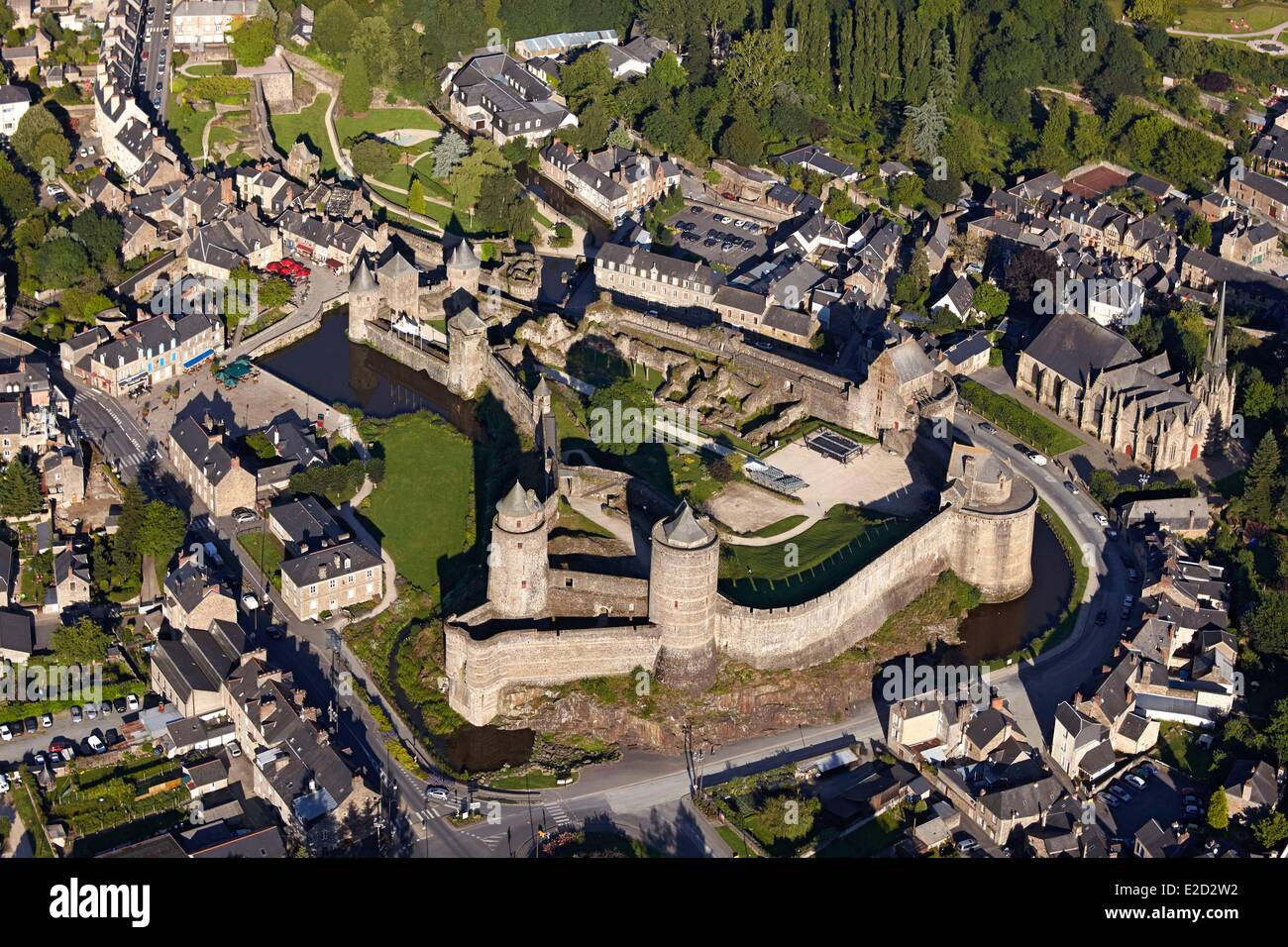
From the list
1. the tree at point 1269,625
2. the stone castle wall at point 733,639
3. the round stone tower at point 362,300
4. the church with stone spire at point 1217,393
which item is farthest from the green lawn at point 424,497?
the church with stone spire at point 1217,393

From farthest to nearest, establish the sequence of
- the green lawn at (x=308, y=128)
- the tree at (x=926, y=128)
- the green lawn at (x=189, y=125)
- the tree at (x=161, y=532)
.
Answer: the tree at (x=926, y=128), the green lawn at (x=308, y=128), the green lawn at (x=189, y=125), the tree at (x=161, y=532)

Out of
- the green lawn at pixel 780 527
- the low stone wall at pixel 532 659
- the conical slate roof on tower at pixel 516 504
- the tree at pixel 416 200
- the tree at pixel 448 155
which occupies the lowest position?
the low stone wall at pixel 532 659

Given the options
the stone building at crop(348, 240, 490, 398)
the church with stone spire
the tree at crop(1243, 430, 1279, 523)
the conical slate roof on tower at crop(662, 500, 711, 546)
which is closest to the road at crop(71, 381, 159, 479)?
the stone building at crop(348, 240, 490, 398)

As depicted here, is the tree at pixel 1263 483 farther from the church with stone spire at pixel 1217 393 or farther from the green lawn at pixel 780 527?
the green lawn at pixel 780 527

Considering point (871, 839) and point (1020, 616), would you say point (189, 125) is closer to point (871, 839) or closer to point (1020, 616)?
point (1020, 616)

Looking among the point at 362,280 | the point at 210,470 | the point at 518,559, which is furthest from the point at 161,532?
the point at 362,280

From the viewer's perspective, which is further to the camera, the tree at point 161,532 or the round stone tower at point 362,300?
the round stone tower at point 362,300

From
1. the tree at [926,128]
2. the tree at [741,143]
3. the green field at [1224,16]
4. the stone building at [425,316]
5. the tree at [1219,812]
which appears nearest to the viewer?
the tree at [1219,812]

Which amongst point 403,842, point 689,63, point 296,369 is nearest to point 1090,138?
point 689,63
